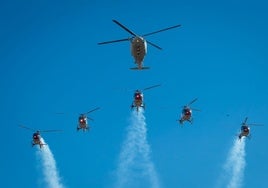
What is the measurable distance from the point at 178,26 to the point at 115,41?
6.97 metres

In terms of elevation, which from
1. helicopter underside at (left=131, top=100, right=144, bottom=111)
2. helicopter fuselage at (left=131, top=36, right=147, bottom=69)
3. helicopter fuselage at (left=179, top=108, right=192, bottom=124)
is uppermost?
helicopter fuselage at (left=179, top=108, right=192, bottom=124)

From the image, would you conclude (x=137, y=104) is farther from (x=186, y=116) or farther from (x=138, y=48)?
(x=138, y=48)

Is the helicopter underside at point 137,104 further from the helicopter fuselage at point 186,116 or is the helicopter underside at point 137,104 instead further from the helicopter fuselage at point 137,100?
the helicopter fuselage at point 186,116

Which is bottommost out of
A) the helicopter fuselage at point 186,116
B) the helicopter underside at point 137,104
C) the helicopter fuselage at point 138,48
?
the helicopter fuselage at point 138,48

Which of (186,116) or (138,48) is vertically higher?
(186,116)

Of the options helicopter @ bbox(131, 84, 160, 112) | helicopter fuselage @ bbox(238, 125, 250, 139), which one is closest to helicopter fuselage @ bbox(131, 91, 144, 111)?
helicopter @ bbox(131, 84, 160, 112)

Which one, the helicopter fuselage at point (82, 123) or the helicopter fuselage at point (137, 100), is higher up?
the helicopter fuselage at point (82, 123)

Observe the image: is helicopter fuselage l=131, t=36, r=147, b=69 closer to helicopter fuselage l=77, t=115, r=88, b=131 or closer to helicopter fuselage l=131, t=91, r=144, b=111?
helicopter fuselage l=131, t=91, r=144, b=111

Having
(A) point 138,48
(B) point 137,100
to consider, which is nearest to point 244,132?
(B) point 137,100

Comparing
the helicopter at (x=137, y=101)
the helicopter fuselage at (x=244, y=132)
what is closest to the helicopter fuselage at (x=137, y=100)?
the helicopter at (x=137, y=101)

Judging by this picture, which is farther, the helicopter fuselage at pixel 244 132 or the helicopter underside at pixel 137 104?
the helicopter fuselage at pixel 244 132

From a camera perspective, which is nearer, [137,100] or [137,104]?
[137,100]

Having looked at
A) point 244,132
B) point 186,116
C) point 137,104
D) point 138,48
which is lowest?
point 138,48

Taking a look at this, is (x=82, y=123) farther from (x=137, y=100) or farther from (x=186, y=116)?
(x=186, y=116)
